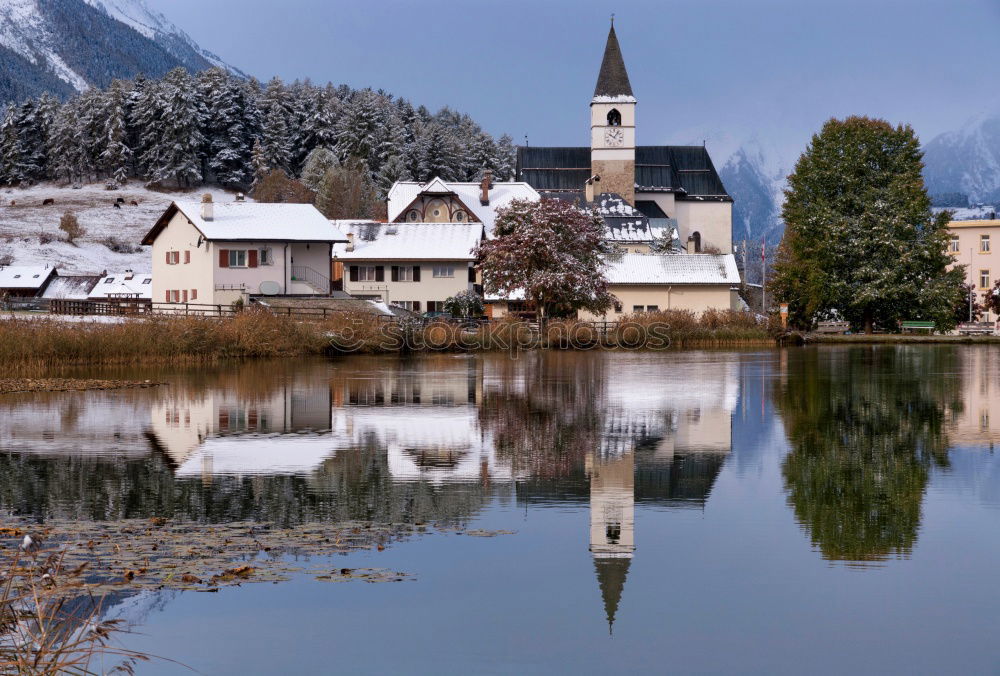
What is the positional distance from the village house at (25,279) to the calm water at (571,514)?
277 ft

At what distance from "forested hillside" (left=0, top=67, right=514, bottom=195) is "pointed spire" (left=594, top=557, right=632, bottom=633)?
13293 cm

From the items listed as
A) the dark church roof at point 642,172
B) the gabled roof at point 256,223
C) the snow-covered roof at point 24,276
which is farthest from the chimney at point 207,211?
the dark church roof at point 642,172

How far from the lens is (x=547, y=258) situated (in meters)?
66.0

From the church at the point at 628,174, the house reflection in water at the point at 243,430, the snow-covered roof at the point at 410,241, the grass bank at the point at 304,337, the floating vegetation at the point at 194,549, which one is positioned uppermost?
the church at the point at 628,174

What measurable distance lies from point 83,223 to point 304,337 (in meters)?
89.7

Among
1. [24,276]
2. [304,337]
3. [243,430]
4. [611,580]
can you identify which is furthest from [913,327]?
[24,276]

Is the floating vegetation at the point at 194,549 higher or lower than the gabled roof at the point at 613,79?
lower

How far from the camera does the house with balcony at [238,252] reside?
6862 centimetres

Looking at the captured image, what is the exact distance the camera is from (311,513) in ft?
43.9

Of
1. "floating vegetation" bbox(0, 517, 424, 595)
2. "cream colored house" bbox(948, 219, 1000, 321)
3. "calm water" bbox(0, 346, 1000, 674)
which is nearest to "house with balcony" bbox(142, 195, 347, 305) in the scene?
"calm water" bbox(0, 346, 1000, 674)

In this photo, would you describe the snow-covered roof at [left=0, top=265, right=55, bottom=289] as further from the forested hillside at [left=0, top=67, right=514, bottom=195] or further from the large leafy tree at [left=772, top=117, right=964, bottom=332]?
the large leafy tree at [left=772, top=117, right=964, bottom=332]

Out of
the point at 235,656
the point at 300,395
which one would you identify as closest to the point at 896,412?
the point at 300,395

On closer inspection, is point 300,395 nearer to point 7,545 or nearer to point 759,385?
point 759,385

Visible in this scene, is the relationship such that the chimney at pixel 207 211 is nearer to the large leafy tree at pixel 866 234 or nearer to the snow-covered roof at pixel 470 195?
the snow-covered roof at pixel 470 195
